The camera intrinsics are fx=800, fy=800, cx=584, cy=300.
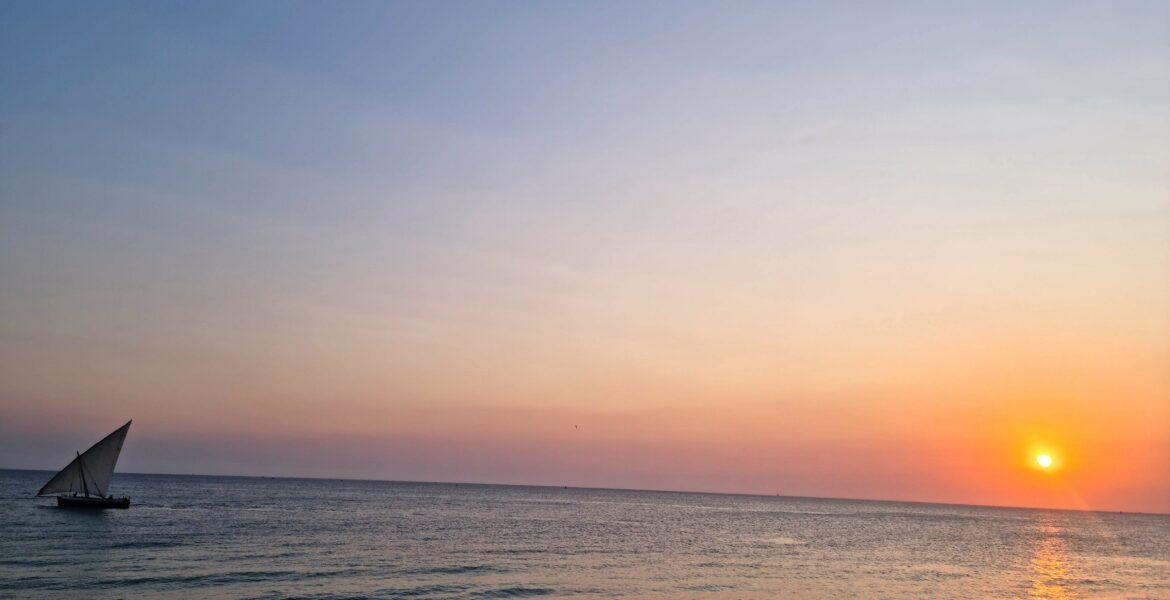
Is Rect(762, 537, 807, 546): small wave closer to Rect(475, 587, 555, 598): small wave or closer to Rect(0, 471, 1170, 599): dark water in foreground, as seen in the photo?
Rect(0, 471, 1170, 599): dark water in foreground

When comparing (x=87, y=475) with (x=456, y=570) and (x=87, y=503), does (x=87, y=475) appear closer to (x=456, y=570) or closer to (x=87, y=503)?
(x=87, y=503)

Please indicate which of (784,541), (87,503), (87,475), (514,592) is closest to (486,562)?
(514,592)

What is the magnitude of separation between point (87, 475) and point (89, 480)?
78cm

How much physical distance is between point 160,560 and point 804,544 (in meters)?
67.6

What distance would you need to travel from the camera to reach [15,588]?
4319 centimetres

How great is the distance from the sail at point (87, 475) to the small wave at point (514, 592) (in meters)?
72.3

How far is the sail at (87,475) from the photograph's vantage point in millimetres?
99750

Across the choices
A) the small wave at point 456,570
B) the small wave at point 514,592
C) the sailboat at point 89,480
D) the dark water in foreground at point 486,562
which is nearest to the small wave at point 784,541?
the dark water in foreground at point 486,562

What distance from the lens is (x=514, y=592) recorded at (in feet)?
158

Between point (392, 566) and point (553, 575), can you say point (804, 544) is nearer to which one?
point (553, 575)

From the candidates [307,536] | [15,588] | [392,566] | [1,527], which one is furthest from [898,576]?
[1,527]

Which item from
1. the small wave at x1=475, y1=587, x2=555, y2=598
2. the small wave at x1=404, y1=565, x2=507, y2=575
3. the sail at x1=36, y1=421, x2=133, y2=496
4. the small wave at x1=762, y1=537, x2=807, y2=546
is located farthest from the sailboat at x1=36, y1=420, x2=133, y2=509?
the small wave at x1=762, y1=537, x2=807, y2=546

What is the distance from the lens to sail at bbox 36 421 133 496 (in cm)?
9975

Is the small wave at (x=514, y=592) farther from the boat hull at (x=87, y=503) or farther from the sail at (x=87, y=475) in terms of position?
the boat hull at (x=87, y=503)
